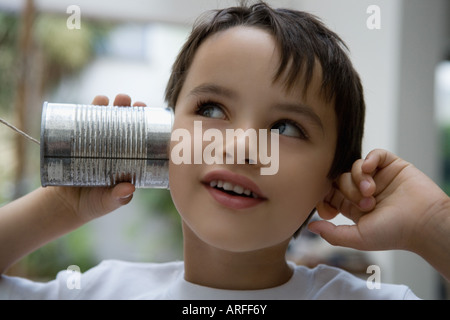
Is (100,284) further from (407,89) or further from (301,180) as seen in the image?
(407,89)

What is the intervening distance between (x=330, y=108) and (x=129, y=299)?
500 millimetres

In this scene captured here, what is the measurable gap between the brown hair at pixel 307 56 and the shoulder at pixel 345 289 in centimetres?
20

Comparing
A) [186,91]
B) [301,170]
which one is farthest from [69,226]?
[301,170]

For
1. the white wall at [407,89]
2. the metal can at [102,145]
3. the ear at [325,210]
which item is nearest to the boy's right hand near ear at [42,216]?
the metal can at [102,145]

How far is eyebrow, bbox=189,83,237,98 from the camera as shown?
28.5 inches

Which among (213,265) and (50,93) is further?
(50,93)

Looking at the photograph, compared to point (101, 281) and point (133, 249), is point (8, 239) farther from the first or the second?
point (133, 249)

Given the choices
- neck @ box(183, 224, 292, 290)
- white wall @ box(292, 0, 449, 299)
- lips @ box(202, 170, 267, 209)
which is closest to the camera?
lips @ box(202, 170, 267, 209)

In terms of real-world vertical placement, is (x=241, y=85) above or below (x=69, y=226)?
above

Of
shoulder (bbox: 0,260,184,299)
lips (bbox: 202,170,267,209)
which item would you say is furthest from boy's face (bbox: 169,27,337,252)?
shoulder (bbox: 0,260,184,299)

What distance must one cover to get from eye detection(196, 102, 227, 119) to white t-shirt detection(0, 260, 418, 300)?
11.9 inches

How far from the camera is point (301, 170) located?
29.3 inches

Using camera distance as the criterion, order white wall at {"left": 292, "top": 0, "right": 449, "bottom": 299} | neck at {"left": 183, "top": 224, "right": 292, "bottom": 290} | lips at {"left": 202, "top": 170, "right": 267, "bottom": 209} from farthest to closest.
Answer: white wall at {"left": 292, "top": 0, "right": 449, "bottom": 299} → neck at {"left": 183, "top": 224, "right": 292, "bottom": 290} → lips at {"left": 202, "top": 170, "right": 267, "bottom": 209}

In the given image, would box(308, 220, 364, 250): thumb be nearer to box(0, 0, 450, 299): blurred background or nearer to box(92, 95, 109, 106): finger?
box(92, 95, 109, 106): finger
